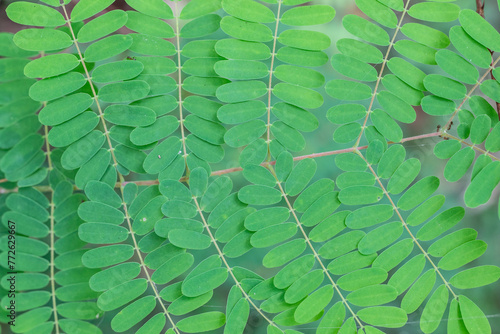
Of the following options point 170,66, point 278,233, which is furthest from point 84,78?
point 278,233

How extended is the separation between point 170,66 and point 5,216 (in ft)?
1.20

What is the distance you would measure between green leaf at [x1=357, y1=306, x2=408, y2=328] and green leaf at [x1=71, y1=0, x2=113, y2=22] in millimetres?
705

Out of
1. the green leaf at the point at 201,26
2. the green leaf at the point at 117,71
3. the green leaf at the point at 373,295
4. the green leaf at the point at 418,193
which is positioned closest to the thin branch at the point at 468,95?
the green leaf at the point at 418,193

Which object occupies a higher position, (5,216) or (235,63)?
(235,63)

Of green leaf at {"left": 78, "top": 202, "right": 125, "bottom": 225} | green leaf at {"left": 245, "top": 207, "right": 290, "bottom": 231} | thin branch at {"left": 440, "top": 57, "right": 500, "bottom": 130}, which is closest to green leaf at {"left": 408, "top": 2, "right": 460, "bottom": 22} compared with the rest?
thin branch at {"left": 440, "top": 57, "right": 500, "bottom": 130}

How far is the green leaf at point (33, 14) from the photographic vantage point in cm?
63

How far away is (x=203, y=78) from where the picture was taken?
0.71 metres

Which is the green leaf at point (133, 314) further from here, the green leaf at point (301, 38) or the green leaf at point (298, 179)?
the green leaf at point (301, 38)

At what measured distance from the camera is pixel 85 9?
65 centimetres

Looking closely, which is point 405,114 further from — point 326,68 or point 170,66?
point 170,66

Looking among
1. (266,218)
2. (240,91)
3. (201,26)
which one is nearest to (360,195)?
(266,218)

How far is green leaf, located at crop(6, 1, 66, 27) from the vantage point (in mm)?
633

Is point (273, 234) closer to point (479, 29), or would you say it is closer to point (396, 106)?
point (396, 106)

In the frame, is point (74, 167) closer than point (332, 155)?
Yes
